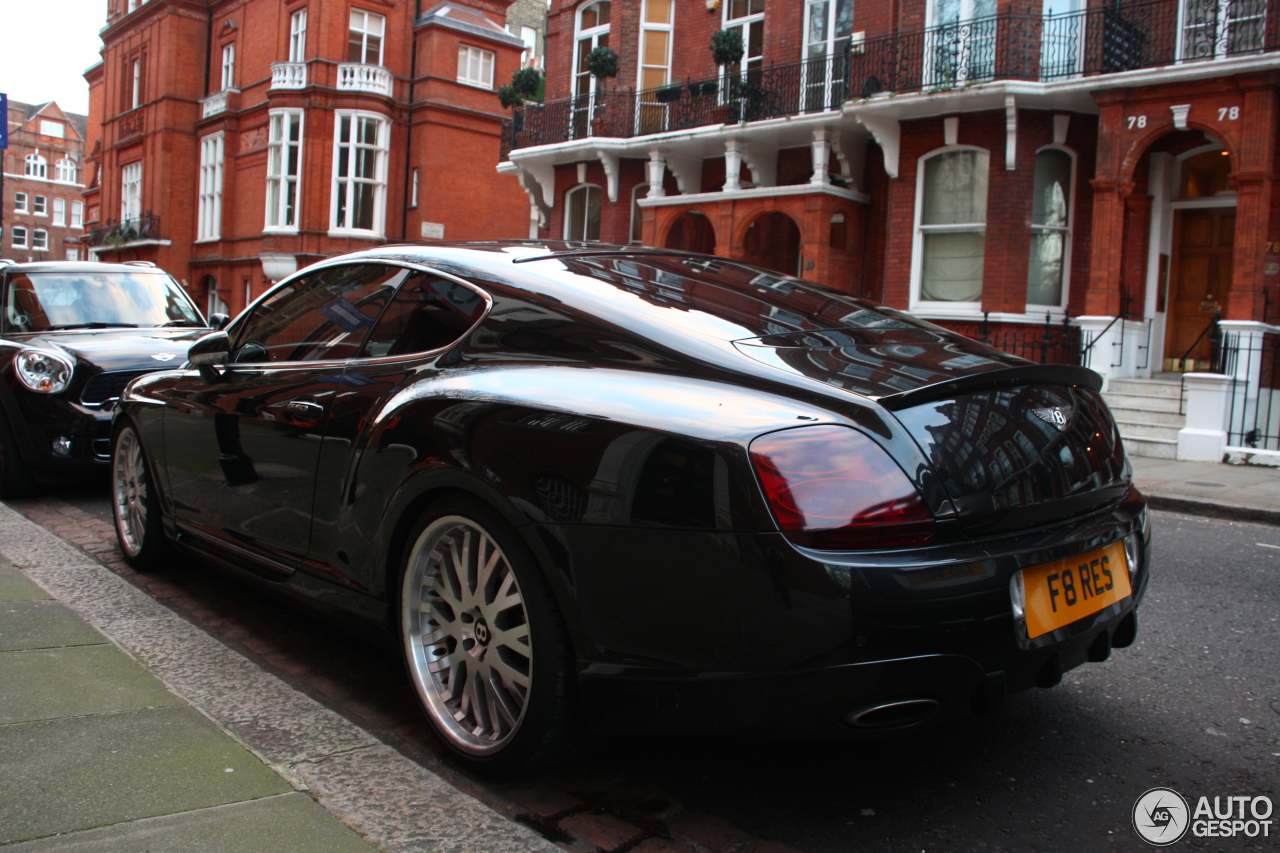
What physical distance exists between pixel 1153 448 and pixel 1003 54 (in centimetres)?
698

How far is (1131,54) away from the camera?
1522 cm

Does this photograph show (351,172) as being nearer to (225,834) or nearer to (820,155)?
(820,155)

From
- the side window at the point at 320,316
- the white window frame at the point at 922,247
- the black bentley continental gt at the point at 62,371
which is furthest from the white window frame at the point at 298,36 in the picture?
the side window at the point at 320,316

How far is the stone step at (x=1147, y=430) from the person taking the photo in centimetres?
1267

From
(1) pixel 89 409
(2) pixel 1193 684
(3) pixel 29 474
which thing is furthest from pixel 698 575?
(3) pixel 29 474

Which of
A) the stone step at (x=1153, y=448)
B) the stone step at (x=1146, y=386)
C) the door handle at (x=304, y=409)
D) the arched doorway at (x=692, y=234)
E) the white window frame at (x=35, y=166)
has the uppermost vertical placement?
the white window frame at (x=35, y=166)

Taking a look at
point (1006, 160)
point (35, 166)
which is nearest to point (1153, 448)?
point (1006, 160)

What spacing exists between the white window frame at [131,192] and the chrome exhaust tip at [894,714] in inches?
1721

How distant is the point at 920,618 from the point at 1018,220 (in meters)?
15.3

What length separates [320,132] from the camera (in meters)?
31.9

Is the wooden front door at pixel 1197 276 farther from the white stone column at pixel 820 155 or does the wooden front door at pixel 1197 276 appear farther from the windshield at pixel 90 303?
the windshield at pixel 90 303

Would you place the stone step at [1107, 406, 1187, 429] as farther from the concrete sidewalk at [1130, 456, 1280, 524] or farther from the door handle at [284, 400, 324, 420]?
the door handle at [284, 400, 324, 420]

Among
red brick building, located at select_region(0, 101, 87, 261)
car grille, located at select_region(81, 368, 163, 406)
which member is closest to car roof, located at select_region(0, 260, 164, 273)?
car grille, located at select_region(81, 368, 163, 406)

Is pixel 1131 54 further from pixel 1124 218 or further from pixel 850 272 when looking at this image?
pixel 850 272
